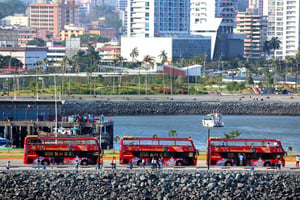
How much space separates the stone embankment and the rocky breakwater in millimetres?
62447

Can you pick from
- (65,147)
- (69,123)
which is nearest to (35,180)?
(65,147)

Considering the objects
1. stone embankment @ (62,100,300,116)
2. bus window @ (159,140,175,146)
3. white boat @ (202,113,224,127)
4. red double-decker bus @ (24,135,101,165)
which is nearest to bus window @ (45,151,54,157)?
red double-decker bus @ (24,135,101,165)

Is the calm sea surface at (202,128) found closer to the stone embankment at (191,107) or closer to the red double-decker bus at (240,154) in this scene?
the stone embankment at (191,107)

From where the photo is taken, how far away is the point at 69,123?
81.4m

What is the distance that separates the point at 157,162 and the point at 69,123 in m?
28.5

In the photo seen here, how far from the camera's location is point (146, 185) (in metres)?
51.2

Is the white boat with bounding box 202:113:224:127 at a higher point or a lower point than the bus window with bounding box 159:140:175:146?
lower

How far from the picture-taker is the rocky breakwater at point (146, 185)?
50938 millimetres

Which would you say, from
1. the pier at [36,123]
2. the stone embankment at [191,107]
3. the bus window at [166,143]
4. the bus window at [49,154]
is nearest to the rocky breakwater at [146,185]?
the bus window at [49,154]

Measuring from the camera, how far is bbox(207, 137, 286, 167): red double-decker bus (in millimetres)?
54594

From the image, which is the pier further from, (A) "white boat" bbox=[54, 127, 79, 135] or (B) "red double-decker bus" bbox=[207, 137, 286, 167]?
(B) "red double-decker bus" bbox=[207, 137, 286, 167]

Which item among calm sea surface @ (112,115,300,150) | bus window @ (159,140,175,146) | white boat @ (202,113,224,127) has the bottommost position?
calm sea surface @ (112,115,300,150)

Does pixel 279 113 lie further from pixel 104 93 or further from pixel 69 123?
pixel 69 123

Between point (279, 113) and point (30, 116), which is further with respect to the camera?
point (279, 113)
